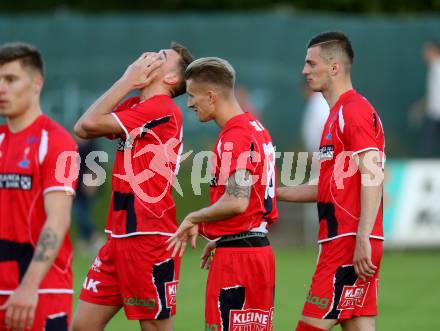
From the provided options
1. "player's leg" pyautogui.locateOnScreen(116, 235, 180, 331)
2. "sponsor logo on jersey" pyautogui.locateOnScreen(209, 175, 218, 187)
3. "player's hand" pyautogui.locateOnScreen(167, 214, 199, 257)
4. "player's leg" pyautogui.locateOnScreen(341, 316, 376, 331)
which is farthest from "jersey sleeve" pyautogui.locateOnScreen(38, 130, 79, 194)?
"player's leg" pyautogui.locateOnScreen(341, 316, 376, 331)

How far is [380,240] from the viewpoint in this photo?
747 centimetres

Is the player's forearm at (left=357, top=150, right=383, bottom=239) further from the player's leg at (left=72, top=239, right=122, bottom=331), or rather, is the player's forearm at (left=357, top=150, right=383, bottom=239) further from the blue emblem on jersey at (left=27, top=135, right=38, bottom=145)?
the blue emblem on jersey at (left=27, top=135, right=38, bottom=145)

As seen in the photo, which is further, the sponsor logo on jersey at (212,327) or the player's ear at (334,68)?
the player's ear at (334,68)

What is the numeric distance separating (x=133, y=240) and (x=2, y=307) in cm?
172

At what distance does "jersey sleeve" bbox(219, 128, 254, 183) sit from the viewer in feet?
22.8

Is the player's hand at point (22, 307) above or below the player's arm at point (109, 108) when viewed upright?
below

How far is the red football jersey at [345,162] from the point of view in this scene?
289 inches

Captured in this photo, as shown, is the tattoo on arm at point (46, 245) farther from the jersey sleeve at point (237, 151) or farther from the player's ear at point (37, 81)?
the jersey sleeve at point (237, 151)

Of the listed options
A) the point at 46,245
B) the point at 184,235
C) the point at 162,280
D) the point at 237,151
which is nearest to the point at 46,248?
the point at 46,245

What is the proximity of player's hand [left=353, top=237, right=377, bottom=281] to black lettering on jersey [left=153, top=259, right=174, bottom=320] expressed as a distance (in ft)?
4.55

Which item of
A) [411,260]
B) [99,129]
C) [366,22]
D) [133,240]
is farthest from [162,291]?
[366,22]

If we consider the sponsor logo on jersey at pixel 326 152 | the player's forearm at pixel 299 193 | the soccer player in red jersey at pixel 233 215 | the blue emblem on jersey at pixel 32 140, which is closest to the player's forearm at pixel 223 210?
the soccer player in red jersey at pixel 233 215

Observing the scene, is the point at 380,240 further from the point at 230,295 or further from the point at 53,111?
the point at 53,111

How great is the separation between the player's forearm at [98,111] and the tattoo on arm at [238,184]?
1.19m
